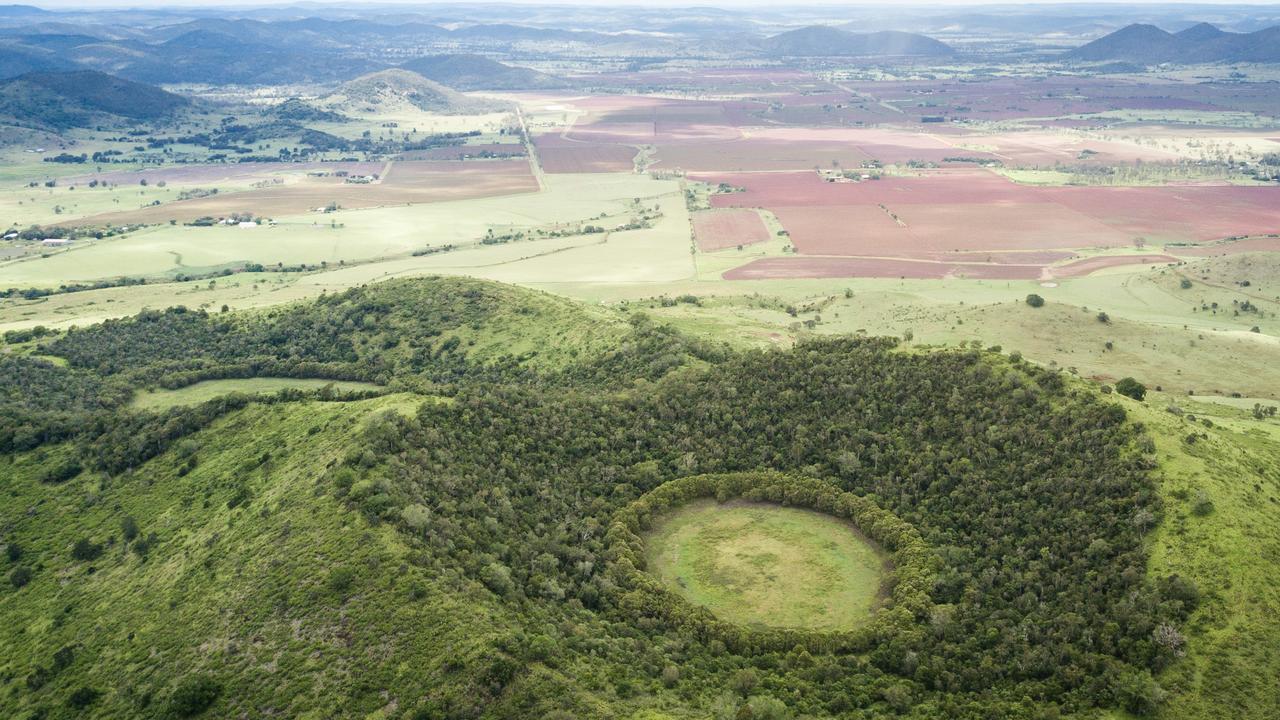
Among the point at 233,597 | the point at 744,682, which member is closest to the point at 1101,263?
the point at 744,682

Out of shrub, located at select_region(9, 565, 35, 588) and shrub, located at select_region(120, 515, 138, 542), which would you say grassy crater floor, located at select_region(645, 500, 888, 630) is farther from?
shrub, located at select_region(9, 565, 35, 588)

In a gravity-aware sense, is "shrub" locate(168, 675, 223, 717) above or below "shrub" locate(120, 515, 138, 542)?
below

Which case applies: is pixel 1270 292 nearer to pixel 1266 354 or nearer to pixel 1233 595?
pixel 1266 354

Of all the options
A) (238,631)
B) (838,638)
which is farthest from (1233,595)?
(238,631)

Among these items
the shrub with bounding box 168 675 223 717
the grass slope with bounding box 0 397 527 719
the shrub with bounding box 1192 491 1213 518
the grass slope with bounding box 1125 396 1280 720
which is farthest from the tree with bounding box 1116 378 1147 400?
the shrub with bounding box 168 675 223 717

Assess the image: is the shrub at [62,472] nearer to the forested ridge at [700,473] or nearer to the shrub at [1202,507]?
the forested ridge at [700,473]

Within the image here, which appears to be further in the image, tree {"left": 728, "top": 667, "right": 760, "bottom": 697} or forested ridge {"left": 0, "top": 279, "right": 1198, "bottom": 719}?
tree {"left": 728, "top": 667, "right": 760, "bottom": 697}
